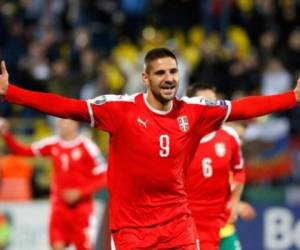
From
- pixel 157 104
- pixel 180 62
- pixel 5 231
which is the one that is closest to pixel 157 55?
pixel 157 104

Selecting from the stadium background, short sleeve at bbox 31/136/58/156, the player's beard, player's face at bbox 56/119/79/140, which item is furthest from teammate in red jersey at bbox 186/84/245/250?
the stadium background

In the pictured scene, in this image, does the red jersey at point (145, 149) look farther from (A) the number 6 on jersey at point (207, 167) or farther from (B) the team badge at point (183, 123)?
(A) the number 6 on jersey at point (207, 167)

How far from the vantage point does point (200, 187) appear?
8.88 metres

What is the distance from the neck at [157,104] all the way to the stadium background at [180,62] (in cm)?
697

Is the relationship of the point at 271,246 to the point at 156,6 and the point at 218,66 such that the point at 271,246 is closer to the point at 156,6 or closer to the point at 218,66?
the point at 218,66

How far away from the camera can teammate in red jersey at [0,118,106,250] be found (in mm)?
12383

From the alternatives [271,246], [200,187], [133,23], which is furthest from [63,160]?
[133,23]

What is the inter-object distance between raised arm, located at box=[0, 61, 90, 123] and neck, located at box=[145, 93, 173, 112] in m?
0.48

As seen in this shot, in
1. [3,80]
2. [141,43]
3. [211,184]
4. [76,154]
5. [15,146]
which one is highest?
[141,43]

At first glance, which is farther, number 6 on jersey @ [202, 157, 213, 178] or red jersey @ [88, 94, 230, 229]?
number 6 on jersey @ [202, 157, 213, 178]

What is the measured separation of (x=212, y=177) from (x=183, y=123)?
65.5 inches

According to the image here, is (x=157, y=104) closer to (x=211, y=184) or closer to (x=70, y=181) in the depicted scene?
(x=211, y=184)

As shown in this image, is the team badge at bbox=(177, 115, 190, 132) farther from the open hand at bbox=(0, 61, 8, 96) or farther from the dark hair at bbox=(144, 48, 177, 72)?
the open hand at bbox=(0, 61, 8, 96)

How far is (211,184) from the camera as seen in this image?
8.93 meters
